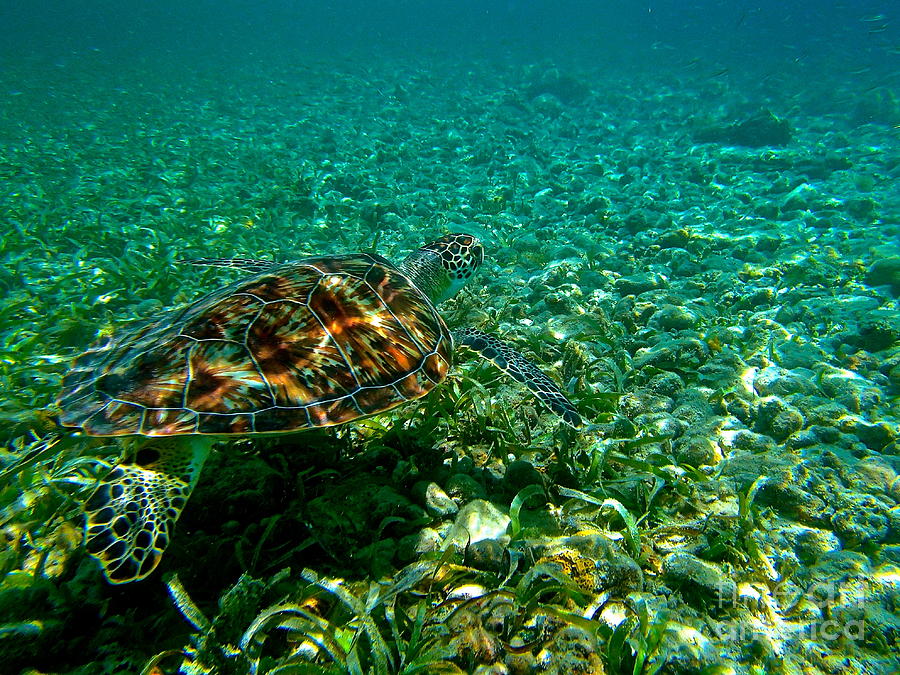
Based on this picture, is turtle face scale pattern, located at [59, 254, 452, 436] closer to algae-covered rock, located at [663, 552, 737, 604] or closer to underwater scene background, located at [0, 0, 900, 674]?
underwater scene background, located at [0, 0, 900, 674]

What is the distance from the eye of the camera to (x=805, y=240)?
6535 mm

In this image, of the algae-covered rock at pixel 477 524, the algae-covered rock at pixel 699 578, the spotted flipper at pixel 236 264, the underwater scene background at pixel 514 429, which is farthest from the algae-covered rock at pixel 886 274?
the spotted flipper at pixel 236 264

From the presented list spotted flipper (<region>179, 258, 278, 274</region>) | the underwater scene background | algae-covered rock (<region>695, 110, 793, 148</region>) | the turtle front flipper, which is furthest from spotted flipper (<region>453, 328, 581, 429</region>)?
algae-covered rock (<region>695, 110, 793, 148</region>)

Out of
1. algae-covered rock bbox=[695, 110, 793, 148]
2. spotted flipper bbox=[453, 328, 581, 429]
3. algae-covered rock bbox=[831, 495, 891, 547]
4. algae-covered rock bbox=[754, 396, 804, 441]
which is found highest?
algae-covered rock bbox=[695, 110, 793, 148]

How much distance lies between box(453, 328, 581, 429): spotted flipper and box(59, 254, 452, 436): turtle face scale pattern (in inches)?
11.4

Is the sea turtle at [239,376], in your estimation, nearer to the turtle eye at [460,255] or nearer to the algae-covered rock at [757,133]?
the turtle eye at [460,255]

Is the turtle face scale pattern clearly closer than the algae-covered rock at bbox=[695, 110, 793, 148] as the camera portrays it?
Yes

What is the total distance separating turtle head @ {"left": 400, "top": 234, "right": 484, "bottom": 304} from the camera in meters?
3.87

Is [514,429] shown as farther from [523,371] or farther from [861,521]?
[861,521]

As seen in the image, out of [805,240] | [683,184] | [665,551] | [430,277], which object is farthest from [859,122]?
[665,551]

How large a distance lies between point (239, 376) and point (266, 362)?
143 millimetres

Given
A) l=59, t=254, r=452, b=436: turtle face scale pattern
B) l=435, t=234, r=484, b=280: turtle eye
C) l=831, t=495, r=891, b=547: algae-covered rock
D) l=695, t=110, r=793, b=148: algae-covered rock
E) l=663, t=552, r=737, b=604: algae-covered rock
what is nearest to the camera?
l=663, t=552, r=737, b=604: algae-covered rock

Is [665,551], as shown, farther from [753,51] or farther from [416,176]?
[753,51]

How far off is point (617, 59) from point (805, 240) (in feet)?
89.7
